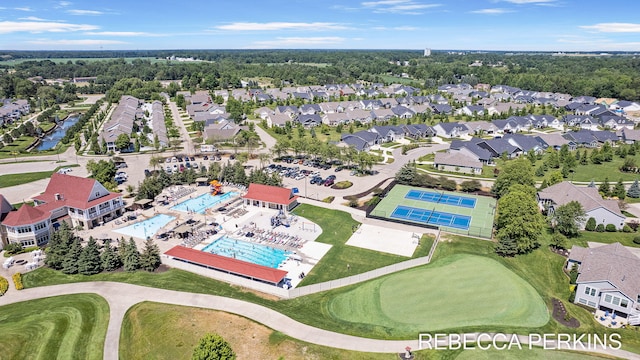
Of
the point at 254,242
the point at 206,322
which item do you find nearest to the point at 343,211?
the point at 254,242

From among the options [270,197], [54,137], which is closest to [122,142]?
[54,137]

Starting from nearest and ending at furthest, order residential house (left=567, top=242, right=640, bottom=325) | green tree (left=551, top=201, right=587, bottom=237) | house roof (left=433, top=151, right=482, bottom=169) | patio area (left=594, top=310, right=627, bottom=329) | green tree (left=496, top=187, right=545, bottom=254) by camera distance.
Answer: patio area (left=594, top=310, right=627, bottom=329) → residential house (left=567, top=242, right=640, bottom=325) → green tree (left=496, top=187, right=545, bottom=254) → green tree (left=551, top=201, right=587, bottom=237) → house roof (left=433, top=151, right=482, bottom=169)

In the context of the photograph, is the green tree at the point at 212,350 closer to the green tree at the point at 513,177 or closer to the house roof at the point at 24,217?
the house roof at the point at 24,217

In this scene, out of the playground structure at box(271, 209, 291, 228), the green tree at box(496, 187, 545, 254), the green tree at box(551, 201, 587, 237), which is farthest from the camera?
the playground structure at box(271, 209, 291, 228)

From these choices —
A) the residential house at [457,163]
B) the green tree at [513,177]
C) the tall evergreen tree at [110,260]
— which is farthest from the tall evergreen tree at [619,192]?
the tall evergreen tree at [110,260]

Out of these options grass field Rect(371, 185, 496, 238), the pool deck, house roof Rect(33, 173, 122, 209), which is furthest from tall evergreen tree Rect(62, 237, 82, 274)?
grass field Rect(371, 185, 496, 238)

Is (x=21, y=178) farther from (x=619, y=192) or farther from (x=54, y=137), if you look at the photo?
(x=619, y=192)

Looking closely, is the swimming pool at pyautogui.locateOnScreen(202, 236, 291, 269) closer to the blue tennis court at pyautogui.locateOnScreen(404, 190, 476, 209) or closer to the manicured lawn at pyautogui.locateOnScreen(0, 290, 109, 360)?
the manicured lawn at pyautogui.locateOnScreen(0, 290, 109, 360)
